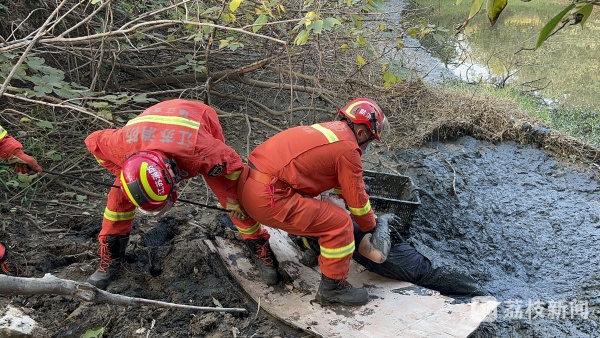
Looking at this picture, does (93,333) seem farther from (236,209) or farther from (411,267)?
(411,267)

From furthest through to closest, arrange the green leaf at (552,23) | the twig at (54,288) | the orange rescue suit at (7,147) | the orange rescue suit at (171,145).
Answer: the orange rescue suit at (7,147), the orange rescue suit at (171,145), the twig at (54,288), the green leaf at (552,23)

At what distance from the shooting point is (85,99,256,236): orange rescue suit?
117 inches

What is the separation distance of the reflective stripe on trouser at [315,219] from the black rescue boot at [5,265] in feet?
5.22

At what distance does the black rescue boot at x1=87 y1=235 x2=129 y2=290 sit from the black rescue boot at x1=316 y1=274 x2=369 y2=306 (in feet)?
4.60

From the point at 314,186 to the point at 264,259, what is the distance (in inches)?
26.9

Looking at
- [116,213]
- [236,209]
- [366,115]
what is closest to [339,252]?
[236,209]

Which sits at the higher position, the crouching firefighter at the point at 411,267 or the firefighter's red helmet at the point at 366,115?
the firefighter's red helmet at the point at 366,115

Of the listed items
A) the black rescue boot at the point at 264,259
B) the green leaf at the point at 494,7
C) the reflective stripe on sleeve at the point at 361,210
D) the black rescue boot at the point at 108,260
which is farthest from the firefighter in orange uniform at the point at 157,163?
the green leaf at the point at 494,7

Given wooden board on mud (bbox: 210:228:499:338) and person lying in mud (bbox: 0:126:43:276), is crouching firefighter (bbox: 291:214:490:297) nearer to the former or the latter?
wooden board on mud (bbox: 210:228:499:338)

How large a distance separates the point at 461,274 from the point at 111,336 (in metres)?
2.48

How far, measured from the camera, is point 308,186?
340cm

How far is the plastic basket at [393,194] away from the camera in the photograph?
4.04 metres

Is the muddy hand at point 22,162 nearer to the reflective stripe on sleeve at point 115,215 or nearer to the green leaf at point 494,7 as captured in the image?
the reflective stripe on sleeve at point 115,215

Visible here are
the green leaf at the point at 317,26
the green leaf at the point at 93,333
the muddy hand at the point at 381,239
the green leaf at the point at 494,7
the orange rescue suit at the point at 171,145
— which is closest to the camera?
the green leaf at the point at 494,7
